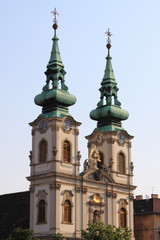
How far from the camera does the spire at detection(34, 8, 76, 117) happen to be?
60406 mm

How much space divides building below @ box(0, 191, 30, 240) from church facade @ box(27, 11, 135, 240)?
2506 millimetres

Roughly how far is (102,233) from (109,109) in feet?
46.2

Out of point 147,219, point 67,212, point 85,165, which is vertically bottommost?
point 67,212

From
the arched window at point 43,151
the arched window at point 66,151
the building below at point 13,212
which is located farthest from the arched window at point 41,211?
the arched window at point 66,151

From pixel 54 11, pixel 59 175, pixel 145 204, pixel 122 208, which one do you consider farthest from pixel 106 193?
pixel 54 11

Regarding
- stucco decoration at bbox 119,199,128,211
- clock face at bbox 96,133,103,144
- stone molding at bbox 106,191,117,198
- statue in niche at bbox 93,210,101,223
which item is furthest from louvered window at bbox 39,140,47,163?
stucco decoration at bbox 119,199,128,211

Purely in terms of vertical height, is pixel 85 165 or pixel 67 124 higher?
pixel 67 124

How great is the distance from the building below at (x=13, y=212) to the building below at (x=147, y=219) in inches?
515

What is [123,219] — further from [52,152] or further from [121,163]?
[52,152]

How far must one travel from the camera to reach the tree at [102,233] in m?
55.4

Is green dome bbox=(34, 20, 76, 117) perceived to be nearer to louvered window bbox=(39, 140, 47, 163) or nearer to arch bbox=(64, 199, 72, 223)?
louvered window bbox=(39, 140, 47, 163)

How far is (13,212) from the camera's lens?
207 feet

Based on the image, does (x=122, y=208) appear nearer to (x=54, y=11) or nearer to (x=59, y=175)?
(x=59, y=175)

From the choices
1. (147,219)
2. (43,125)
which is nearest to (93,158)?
(43,125)
